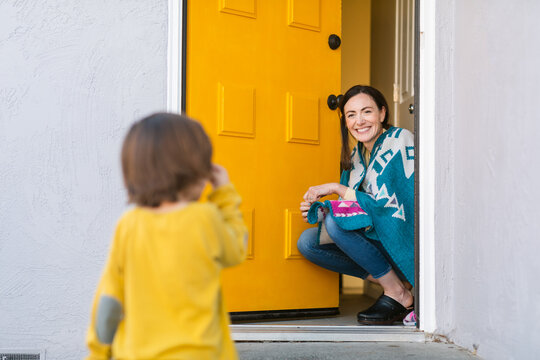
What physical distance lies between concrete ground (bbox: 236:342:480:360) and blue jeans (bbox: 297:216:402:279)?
407mm

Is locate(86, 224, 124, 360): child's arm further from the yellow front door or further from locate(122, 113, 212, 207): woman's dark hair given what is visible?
the yellow front door

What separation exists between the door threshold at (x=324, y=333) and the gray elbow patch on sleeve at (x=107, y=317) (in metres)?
1.34

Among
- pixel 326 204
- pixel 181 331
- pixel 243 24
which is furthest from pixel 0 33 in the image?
pixel 181 331

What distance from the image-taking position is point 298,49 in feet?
9.83

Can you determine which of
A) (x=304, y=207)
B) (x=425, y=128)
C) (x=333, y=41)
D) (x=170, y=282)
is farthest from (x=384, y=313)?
(x=170, y=282)

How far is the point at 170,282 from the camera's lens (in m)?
1.20

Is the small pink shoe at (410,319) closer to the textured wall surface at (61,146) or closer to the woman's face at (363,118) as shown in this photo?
the woman's face at (363,118)

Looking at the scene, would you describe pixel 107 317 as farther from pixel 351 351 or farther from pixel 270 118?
pixel 270 118

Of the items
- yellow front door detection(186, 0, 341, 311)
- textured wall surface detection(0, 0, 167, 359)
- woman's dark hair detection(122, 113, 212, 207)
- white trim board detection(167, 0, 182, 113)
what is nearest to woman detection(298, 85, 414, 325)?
yellow front door detection(186, 0, 341, 311)

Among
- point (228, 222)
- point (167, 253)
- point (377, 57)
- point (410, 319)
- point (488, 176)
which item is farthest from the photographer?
point (377, 57)

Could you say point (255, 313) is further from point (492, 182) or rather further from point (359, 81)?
point (359, 81)

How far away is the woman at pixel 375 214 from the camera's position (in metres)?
2.74

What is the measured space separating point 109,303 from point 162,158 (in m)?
0.34

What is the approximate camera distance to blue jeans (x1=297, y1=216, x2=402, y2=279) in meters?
2.80
